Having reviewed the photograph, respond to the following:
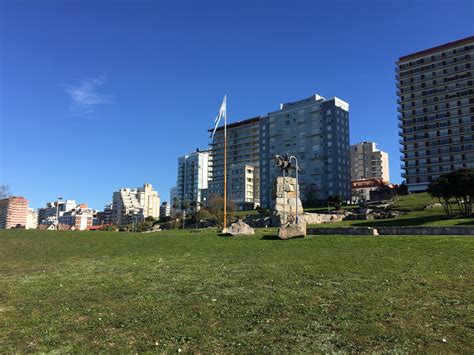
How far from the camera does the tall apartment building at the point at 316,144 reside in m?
143

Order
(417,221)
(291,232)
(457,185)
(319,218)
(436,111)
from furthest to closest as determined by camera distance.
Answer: (436,111)
(319,218)
(417,221)
(457,185)
(291,232)

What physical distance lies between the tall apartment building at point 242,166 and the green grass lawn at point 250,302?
143 meters

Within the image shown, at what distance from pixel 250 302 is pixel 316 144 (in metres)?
139

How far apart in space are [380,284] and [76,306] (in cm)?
960

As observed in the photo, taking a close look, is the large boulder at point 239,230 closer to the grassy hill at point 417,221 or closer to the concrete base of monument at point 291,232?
the concrete base of monument at point 291,232

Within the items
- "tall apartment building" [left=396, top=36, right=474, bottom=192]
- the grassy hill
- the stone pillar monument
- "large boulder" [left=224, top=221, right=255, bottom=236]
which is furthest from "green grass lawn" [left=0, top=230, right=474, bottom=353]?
"tall apartment building" [left=396, top=36, right=474, bottom=192]

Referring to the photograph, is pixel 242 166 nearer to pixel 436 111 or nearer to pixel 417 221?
pixel 436 111

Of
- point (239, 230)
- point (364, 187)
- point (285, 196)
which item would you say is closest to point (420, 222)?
point (285, 196)

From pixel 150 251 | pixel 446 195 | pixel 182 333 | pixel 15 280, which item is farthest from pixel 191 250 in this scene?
pixel 446 195

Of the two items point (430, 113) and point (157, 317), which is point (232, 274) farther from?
point (430, 113)

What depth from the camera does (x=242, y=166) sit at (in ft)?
570

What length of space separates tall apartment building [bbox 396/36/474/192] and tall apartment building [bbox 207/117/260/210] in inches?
2449

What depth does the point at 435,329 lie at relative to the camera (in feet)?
31.0

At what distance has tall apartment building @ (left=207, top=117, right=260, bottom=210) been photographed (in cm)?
17162
